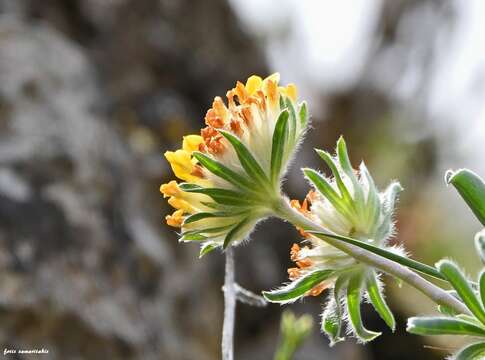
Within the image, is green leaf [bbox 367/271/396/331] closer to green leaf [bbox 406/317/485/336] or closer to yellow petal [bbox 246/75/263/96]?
green leaf [bbox 406/317/485/336]

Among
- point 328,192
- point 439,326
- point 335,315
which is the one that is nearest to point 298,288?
point 335,315

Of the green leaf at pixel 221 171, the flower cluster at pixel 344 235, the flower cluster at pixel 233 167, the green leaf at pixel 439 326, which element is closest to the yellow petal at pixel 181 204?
the flower cluster at pixel 233 167

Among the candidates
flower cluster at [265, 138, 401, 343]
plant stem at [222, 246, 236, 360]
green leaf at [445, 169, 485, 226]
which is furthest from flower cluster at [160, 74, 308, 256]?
green leaf at [445, 169, 485, 226]

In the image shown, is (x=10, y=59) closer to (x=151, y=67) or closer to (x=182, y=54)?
(x=151, y=67)

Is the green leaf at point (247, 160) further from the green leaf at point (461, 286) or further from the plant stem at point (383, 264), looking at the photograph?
the green leaf at point (461, 286)

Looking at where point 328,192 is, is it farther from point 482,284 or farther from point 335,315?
point 482,284

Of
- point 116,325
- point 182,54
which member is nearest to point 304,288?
point 116,325
